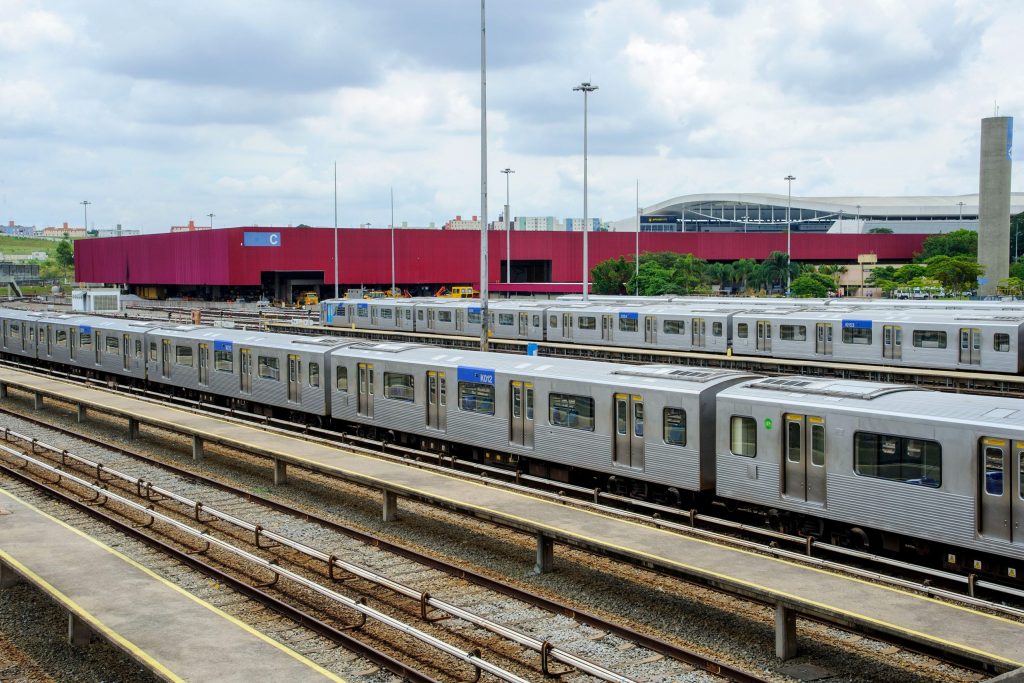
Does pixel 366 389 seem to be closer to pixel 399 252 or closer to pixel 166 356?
pixel 166 356

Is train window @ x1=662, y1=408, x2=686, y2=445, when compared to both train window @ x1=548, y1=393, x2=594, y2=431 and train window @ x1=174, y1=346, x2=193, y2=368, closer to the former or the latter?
train window @ x1=548, y1=393, x2=594, y2=431

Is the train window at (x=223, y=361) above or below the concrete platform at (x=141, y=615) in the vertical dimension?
above

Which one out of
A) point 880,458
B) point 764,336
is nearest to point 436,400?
point 880,458

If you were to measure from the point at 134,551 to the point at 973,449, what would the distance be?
528 inches

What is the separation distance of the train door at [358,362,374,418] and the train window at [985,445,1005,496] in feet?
52.6

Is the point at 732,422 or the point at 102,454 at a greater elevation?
the point at 732,422

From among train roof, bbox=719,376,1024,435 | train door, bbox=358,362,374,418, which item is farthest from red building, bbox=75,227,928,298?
train roof, bbox=719,376,1024,435

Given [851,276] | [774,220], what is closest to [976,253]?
[851,276]

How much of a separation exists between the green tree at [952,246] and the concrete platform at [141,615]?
112 m

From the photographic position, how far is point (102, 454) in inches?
1054

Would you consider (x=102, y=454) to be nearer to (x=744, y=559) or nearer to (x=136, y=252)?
(x=744, y=559)

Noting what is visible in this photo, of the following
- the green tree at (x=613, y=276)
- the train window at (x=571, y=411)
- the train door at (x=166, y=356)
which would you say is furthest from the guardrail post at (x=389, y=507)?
the green tree at (x=613, y=276)

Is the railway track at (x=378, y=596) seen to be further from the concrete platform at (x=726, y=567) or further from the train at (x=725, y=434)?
the train at (x=725, y=434)

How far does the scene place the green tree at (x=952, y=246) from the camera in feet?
377
